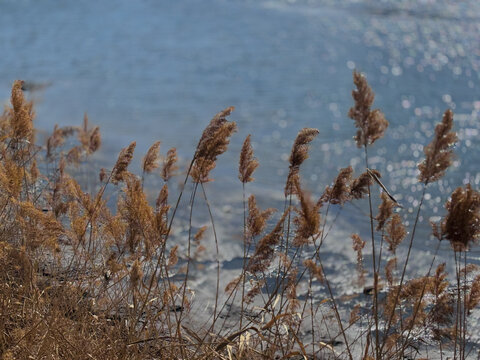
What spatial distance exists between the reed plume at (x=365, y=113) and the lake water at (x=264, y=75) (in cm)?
334

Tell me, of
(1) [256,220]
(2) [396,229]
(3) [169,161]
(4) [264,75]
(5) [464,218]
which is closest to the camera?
(5) [464,218]

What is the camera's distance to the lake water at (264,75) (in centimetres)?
830

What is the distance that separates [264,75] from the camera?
12438 mm

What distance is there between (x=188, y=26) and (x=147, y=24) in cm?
108

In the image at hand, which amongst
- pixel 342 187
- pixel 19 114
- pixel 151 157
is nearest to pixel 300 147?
pixel 342 187

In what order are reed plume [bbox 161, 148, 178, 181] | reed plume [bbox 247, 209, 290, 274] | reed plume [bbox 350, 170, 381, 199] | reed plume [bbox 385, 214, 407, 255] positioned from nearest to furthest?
1. reed plume [bbox 247, 209, 290, 274]
2. reed plume [bbox 350, 170, 381, 199]
3. reed plume [bbox 385, 214, 407, 255]
4. reed plume [bbox 161, 148, 178, 181]

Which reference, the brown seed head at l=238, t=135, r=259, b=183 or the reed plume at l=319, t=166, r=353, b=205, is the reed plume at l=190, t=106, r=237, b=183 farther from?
the reed plume at l=319, t=166, r=353, b=205

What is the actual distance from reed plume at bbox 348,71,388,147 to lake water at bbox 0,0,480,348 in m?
3.34

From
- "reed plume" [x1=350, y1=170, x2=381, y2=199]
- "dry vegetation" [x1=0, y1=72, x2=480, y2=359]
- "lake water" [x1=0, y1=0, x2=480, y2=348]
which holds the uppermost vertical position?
"lake water" [x1=0, y1=0, x2=480, y2=348]

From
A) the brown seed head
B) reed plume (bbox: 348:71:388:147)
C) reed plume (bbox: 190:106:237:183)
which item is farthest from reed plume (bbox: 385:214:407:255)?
reed plume (bbox: 190:106:237:183)

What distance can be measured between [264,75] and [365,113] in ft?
33.2

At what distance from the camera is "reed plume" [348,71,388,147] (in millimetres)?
2414

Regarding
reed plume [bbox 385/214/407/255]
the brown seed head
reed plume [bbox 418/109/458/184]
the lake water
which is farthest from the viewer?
the lake water

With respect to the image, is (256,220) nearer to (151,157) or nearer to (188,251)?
(188,251)
